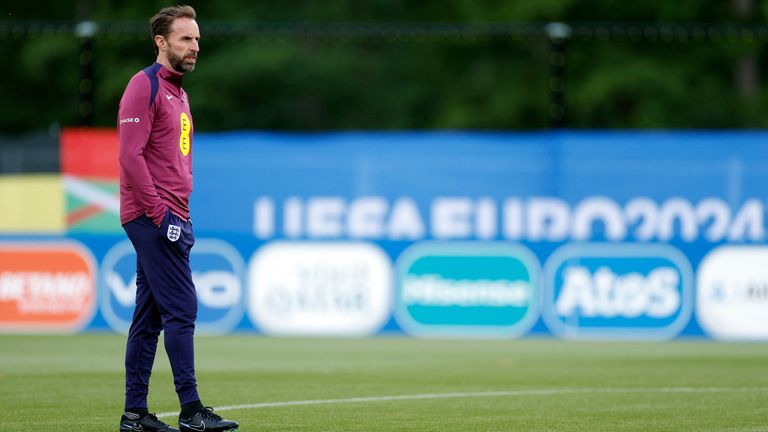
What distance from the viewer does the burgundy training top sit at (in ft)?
26.2

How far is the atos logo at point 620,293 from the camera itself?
16969 millimetres

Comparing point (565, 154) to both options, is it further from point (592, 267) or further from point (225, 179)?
point (225, 179)

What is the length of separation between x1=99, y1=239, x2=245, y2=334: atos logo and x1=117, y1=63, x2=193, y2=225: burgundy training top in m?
9.32

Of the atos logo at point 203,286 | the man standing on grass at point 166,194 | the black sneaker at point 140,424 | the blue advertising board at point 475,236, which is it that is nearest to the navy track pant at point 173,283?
the man standing on grass at point 166,194

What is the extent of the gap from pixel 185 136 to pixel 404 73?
1293 inches

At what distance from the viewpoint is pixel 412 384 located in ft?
38.4

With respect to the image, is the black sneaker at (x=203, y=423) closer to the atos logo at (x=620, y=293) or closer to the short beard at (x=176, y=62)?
the short beard at (x=176, y=62)

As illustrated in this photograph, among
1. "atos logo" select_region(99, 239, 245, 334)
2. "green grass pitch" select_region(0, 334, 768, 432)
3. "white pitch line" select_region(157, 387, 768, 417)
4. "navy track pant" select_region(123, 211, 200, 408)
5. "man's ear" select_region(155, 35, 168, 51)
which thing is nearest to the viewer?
"navy track pant" select_region(123, 211, 200, 408)

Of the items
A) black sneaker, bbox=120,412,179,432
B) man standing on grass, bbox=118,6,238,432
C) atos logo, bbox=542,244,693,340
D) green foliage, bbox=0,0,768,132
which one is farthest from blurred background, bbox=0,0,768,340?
green foliage, bbox=0,0,768,132

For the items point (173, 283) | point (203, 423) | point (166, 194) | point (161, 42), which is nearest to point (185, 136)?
point (166, 194)

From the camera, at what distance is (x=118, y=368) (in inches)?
513

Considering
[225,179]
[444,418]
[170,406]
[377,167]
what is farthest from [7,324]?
[444,418]

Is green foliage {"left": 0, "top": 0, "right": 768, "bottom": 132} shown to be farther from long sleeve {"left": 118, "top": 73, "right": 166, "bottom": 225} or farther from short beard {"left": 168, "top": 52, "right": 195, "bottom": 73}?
long sleeve {"left": 118, "top": 73, "right": 166, "bottom": 225}

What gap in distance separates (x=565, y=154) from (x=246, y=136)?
3.71m
